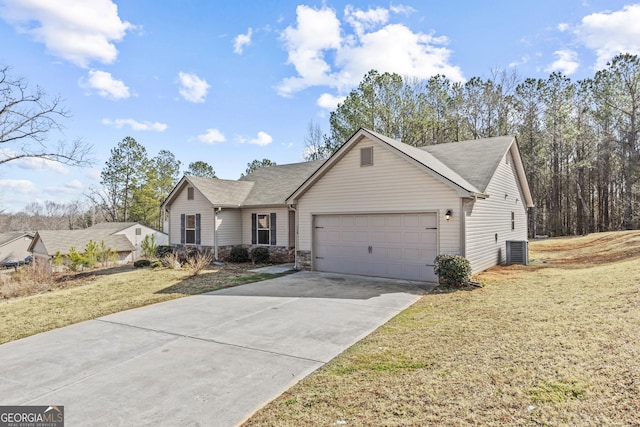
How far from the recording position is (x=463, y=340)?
5484 millimetres

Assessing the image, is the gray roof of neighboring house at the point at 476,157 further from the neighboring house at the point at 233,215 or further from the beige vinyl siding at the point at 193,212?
the beige vinyl siding at the point at 193,212

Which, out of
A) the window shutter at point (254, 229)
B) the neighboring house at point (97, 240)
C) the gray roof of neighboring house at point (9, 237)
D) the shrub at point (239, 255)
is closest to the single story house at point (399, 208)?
the window shutter at point (254, 229)

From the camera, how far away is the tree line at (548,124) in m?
29.0

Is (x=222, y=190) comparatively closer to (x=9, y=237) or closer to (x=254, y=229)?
(x=254, y=229)

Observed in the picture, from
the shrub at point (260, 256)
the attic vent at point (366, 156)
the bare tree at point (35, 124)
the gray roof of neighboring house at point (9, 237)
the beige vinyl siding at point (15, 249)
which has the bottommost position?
the beige vinyl siding at point (15, 249)

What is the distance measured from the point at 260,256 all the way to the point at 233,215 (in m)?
2.99

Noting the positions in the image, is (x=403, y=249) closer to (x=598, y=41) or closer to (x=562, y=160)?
(x=598, y=41)

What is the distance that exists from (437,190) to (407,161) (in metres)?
1.41

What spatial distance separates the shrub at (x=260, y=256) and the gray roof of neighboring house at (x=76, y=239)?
20.4m

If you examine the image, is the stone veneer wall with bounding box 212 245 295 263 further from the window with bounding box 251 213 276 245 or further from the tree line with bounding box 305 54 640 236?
the tree line with bounding box 305 54 640 236

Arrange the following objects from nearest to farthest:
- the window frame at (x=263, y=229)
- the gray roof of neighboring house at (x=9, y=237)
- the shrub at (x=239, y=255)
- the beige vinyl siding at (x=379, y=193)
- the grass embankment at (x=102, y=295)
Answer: the grass embankment at (x=102, y=295) → the beige vinyl siding at (x=379, y=193) → the shrub at (x=239, y=255) → the window frame at (x=263, y=229) → the gray roof of neighboring house at (x=9, y=237)

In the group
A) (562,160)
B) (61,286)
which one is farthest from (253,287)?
(562,160)

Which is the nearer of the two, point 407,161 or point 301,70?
point 407,161

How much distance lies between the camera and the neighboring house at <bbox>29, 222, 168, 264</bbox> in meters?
28.8
